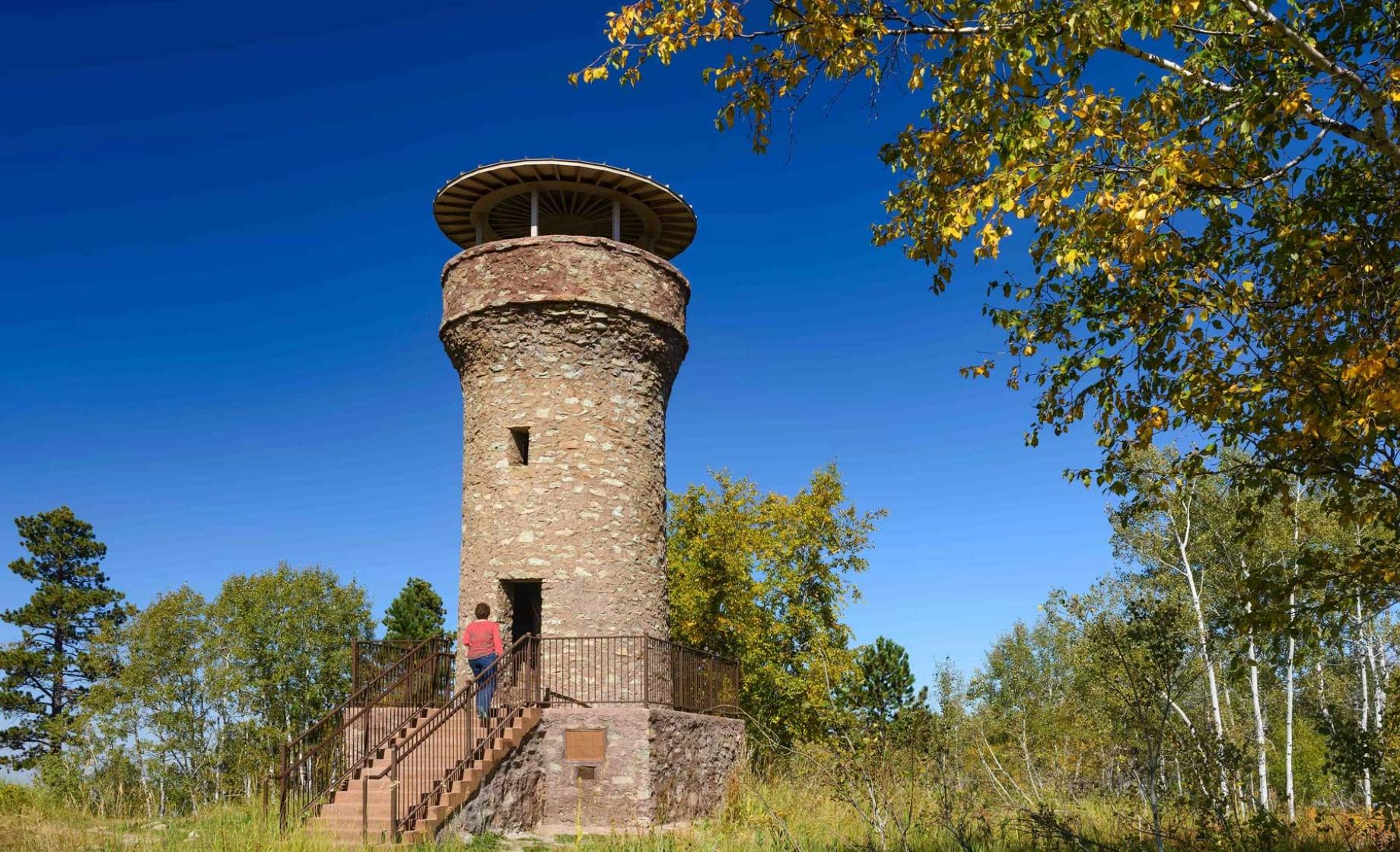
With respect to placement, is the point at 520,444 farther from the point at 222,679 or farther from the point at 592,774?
the point at 222,679

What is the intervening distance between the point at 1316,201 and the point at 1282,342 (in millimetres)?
1204

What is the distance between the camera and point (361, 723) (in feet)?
51.3

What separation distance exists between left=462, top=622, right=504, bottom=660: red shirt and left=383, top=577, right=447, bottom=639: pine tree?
791 inches

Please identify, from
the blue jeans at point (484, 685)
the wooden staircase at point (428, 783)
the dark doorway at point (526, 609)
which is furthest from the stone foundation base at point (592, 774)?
the dark doorway at point (526, 609)

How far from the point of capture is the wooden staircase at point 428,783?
1236 cm

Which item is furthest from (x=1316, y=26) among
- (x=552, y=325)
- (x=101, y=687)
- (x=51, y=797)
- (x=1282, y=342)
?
(x=101, y=687)

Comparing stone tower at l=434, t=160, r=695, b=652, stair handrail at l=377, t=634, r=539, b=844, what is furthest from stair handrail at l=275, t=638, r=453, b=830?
stone tower at l=434, t=160, r=695, b=652

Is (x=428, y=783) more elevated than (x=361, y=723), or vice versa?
(x=361, y=723)

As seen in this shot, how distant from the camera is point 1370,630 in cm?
2877

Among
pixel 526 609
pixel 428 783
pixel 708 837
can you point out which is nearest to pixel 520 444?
pixel 526 609

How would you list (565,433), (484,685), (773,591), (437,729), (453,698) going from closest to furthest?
1. (437,729)
2. (453,698)
3. (484,685)
4. (565,433)
5. (773,591)

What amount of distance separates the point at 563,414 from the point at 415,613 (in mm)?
21041

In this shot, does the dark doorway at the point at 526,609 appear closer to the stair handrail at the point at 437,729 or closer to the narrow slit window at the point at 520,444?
the narrow slit window at the point at 520,444

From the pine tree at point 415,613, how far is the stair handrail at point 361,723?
Result: 17807mm
